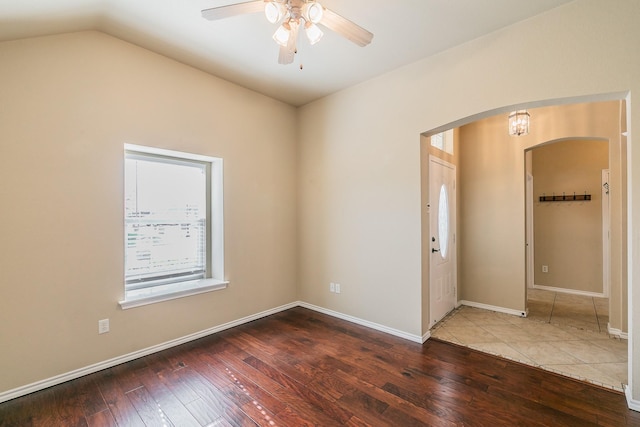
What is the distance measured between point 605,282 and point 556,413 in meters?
4.25

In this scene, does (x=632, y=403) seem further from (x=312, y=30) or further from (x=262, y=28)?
(x=262, y=28)

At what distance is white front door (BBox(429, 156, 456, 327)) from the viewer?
11.3 ft

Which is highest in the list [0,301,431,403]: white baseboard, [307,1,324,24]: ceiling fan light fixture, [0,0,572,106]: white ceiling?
[0,0,572,106]: white ceiling

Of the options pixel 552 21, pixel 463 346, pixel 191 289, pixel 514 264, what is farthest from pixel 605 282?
pixel 191 289

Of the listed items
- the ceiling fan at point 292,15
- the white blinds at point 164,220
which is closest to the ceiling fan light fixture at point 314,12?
the ceiling fan at point 292,15

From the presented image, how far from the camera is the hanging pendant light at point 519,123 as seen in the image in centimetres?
351

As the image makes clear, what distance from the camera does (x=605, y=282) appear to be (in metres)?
4.68

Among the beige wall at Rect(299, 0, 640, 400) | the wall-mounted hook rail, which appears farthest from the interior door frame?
the beige wall at Rect(299, 0, 640, 400)

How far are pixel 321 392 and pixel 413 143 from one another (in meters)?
2.63

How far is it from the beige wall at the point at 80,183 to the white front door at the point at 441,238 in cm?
259

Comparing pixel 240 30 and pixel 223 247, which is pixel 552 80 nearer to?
pixel 240 30

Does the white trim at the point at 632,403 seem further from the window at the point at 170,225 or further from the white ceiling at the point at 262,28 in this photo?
the window at the point at 170,225

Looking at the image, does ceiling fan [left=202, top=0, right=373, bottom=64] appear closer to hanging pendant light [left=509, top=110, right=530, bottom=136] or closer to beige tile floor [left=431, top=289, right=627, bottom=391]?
hanging pendant light [left=509, top=110, right=530, bottom=136]

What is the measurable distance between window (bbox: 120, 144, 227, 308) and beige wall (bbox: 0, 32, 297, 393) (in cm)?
14
